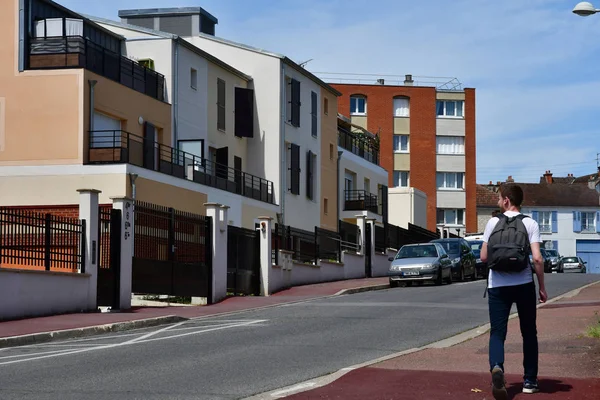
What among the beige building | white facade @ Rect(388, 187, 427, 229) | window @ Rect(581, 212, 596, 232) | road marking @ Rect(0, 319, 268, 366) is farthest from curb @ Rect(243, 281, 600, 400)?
window @ Rect(581, 212, 596, 232)

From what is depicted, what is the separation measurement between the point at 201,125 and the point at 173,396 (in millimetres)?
32302

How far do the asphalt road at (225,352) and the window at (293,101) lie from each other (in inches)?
1021

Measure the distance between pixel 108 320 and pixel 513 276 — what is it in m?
11.7

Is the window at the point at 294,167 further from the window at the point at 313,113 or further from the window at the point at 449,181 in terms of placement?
the window at the point at 449,181

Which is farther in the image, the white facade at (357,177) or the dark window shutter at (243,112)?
the white facade at (357,177)

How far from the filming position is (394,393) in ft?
31.1

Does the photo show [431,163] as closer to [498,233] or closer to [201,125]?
[201,125]

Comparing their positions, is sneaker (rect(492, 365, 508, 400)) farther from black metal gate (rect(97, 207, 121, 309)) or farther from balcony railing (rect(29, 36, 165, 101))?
balcony railing (rect(29, 36, 165, 101))

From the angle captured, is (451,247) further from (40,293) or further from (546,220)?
(546,220)

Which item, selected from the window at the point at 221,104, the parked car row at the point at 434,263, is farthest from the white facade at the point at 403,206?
the window at the point at 221,104

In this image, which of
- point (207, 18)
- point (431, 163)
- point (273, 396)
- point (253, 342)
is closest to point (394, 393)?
point (273, 396)

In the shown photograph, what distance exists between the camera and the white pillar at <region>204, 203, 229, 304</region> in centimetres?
2706

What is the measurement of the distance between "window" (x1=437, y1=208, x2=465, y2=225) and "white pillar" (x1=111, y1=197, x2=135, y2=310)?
2540 inches

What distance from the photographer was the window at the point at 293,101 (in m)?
47.9
